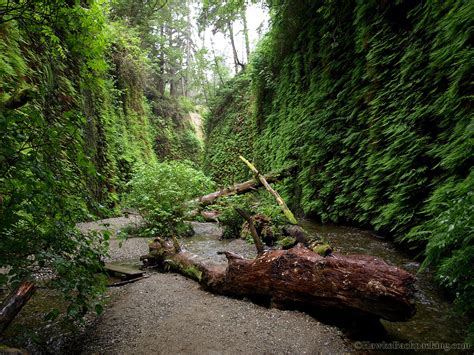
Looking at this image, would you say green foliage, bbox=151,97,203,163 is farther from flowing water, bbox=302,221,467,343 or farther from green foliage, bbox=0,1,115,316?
green foliage, bbox=0,1,115,316

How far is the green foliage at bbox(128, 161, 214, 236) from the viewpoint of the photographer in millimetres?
6684

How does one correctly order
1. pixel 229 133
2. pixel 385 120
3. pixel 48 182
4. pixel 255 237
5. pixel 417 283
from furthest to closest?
pixel 229 133 → pixel 385 120 → pixel 255 237 → pixel 417 283 → pixel 48 182

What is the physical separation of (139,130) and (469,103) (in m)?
14.8

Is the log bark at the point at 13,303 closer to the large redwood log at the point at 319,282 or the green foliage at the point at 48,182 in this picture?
the green foliage at the point at 48,182

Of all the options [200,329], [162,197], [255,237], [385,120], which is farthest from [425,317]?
[162,197]

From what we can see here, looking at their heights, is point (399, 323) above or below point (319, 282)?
below

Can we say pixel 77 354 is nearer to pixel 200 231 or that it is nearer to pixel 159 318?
pixel 159 318

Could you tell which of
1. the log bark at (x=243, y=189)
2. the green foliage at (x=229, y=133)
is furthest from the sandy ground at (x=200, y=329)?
the green foliage at (x=229, y=133)

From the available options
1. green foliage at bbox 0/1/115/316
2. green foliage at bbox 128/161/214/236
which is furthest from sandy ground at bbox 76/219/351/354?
green foliage at bbox 128/161/214/236

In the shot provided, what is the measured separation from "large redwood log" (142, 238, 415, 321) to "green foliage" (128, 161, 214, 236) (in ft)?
10.6

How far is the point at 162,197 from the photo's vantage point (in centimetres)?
691

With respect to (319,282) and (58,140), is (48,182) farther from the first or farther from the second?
(319,282)

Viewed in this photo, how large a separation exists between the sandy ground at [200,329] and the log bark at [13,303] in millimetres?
607

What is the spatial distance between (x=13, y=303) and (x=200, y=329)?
153 cm
